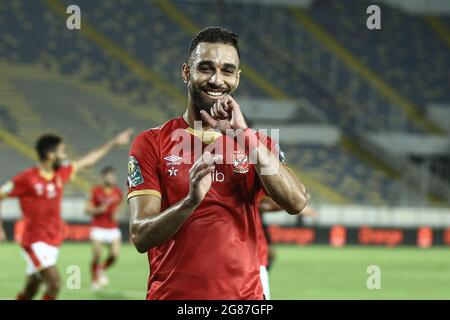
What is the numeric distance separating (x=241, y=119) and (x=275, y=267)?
1634 cm

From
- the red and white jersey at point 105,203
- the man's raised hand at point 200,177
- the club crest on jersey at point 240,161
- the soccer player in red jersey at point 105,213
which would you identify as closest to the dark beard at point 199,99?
the club crest on jersey at point 240,161

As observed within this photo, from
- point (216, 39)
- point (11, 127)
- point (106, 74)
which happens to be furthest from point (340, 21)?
point (216, 39)

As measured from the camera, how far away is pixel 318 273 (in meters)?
18.4

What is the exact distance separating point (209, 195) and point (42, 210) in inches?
289

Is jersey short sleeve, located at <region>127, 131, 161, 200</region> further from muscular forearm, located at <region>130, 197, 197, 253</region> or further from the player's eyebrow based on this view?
the player's eyebrow

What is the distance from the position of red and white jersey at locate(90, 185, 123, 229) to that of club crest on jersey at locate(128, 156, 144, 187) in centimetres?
1294

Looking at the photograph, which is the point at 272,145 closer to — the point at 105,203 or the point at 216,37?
the point at 216,37

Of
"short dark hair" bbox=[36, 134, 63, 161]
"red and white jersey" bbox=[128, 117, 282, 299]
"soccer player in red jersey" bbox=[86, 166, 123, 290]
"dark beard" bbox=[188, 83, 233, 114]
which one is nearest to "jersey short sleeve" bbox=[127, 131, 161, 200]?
"red and white jersey" bbox=[128, 117, 282, 299]

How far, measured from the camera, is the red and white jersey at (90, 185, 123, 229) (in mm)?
A: 16891

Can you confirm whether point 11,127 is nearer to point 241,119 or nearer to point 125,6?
point 125,6

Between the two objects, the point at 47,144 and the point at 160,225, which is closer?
the point at 160,225

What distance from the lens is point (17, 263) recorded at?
63.3 ft

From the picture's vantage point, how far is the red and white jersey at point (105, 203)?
16.9 metres

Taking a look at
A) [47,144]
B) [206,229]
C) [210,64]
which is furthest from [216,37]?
[47,144]
